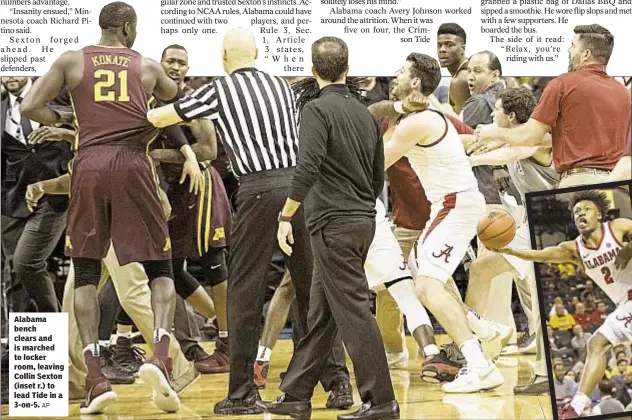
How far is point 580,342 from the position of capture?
4.41 meters

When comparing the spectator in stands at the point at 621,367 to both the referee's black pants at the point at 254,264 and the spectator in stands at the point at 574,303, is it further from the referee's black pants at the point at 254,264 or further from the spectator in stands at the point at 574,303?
the referee's black pants at the point at 254,264

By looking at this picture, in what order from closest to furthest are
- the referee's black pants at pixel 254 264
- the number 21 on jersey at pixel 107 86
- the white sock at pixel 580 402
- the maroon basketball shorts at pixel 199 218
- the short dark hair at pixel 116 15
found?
the white sock at pixel 580 402 → the referee's black pants at pixel 254 264 → the number 21 on jersey at pixel 107 86 → the short dark hair at pixel 116 15 → the maroon basketball shorts at pixel 199 218

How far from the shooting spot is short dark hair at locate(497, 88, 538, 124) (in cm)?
489

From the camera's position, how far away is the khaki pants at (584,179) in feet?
15.4

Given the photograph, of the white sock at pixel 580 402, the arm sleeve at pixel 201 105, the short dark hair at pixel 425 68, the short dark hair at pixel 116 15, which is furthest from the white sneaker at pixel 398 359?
the short dark hair at pixel 116 15

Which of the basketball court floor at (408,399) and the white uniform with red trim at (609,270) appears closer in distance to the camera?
the white uniform with red trim at (609,270)

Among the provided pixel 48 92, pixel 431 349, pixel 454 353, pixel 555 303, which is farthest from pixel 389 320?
pixel 48 92

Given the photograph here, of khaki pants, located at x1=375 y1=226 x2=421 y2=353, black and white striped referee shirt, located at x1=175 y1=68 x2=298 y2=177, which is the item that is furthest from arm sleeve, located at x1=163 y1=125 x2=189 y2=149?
khaki pants, located at x1=375 y1=226 x2=421 y2=353

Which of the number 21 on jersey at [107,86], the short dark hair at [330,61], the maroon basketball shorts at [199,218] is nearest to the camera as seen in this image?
the short dark hair at [330,61]

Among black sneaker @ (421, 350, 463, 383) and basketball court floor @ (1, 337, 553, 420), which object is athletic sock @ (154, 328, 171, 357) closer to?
basketball court floor @ (1, 337, 553, 420)

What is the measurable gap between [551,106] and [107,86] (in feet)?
7.09

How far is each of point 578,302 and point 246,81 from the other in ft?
6.16

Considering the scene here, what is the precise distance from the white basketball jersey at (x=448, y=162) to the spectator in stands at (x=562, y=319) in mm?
832

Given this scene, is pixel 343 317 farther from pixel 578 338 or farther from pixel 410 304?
pixel 578 338
